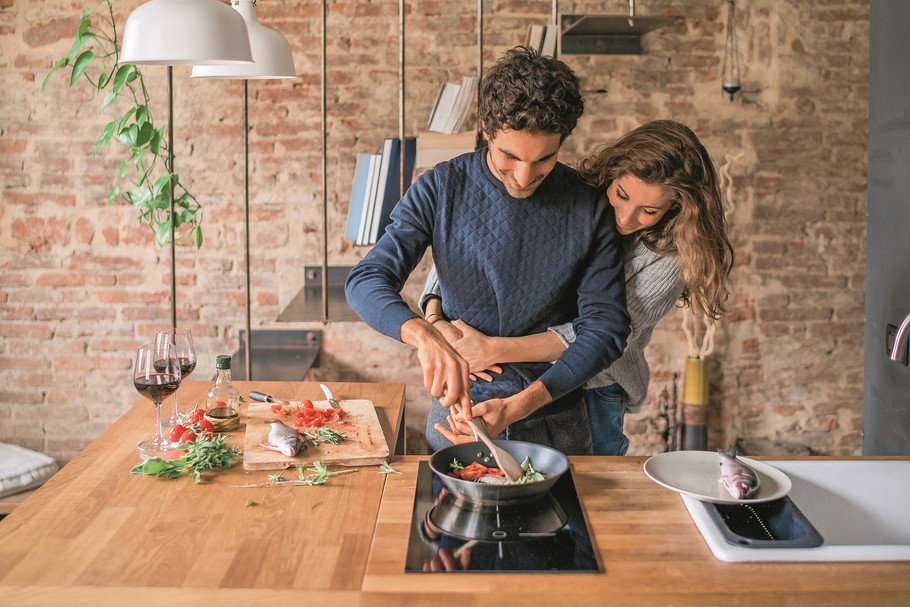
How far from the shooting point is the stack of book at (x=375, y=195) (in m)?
3.47

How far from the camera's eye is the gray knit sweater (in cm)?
216

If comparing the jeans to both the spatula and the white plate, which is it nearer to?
the white plate

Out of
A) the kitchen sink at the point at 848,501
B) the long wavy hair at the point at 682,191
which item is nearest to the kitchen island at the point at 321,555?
the kitchen sink at the point at 848,501

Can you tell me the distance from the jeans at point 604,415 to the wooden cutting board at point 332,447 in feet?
1.92

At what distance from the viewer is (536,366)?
85.9 inches

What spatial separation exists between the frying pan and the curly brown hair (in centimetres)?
67

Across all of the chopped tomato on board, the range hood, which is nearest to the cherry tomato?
the chopped tomato on board

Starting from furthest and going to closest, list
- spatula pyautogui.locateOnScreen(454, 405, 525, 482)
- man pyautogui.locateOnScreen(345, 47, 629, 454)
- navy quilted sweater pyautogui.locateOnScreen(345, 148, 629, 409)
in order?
navy quilted sweater pyautogui.locateOnScreen(345, 148, 629, 409)
man pyautogui.locateOnScreen(345, 47, 629, 454)
spatula pyautogui.locateOnScreen(454, 405, 525, 482)

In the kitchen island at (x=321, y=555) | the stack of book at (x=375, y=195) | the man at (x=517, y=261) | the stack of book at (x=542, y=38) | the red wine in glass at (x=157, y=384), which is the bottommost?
the kitchen island at (x=321, y=555)

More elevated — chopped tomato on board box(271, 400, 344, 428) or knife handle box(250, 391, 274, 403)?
knife handle box(250, 391, 274, 403)

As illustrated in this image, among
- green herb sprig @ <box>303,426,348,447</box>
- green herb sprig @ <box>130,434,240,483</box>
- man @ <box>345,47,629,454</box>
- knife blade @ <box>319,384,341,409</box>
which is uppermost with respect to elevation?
man @ <box>345,47,629,454</box>

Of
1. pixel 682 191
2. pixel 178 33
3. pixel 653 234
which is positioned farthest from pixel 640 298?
pixel 178 33

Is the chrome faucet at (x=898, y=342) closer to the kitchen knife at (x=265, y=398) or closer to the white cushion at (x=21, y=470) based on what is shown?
the kitchen knife at (x=265, y=398)

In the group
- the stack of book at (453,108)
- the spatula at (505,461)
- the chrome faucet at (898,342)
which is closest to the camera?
the spatula at (505,461)
